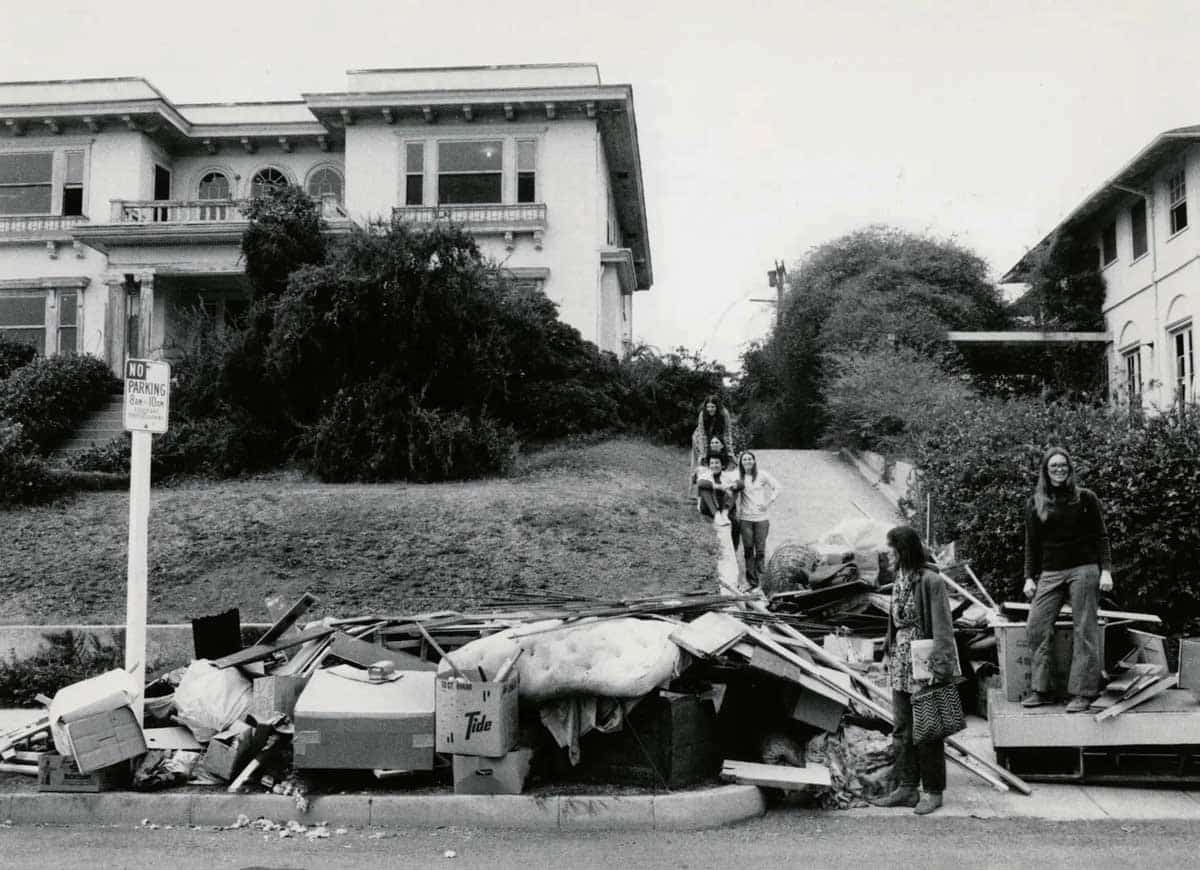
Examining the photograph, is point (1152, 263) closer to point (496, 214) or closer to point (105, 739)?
point (496, 214)

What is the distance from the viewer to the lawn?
1206cm

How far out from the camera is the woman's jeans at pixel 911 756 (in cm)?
643

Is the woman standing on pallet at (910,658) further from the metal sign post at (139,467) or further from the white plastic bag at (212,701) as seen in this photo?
the metal sign post at (139,467)

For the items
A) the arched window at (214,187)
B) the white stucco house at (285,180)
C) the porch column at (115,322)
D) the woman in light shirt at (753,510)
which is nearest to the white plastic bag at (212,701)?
the woman in light shirt at (753,510)

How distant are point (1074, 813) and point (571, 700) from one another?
3059mm

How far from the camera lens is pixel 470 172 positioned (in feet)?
86.0


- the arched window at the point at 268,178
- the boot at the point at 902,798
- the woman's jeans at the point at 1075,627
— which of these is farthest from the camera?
the arched window at the point at 268,178

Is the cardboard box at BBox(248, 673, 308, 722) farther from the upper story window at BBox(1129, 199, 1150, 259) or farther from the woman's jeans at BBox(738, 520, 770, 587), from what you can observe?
the upper story window at BBox(1129, 199, 1150, 259)

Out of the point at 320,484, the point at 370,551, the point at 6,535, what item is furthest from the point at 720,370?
the point at 6,535

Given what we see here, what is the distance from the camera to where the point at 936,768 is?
6.44m

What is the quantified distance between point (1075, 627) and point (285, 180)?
25.0 m

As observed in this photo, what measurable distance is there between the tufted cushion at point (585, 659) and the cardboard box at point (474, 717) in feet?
0.40

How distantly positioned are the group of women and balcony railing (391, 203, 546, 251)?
1937cm

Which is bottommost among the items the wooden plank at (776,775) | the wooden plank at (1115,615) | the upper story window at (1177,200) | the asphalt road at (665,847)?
the asphalt road at (665,847)
